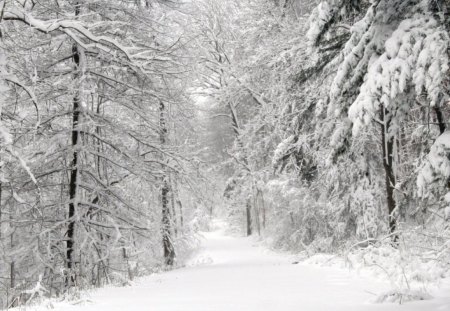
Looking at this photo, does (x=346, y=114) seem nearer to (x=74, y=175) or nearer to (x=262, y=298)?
(x=262, y=298)

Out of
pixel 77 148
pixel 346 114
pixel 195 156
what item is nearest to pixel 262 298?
pixel 346 114

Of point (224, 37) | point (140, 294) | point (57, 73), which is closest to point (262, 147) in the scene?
point (224, 37)

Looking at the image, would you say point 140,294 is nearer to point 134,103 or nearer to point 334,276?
point 334,276

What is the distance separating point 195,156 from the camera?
10.0m

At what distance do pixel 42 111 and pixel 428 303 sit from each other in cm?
767

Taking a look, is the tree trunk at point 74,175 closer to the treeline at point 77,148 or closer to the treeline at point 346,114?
the treeline at point 77,148

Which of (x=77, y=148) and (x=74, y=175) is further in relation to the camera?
(x=74, y=175)

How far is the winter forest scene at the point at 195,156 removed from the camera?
Answer: 398 cm

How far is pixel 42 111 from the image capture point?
345 inches

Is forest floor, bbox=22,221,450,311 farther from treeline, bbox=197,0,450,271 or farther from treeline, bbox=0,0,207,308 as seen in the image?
treeline, bbox=0,0,207,308

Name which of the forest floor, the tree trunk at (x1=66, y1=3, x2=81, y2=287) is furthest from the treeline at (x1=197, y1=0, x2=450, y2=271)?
the tree trunk at (x1=66, y1=3, x2=81, y2=287)

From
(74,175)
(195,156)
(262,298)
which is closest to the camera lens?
(262,298)

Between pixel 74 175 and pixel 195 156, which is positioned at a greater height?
pixel 195 156

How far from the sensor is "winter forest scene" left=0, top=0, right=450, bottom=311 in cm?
398
